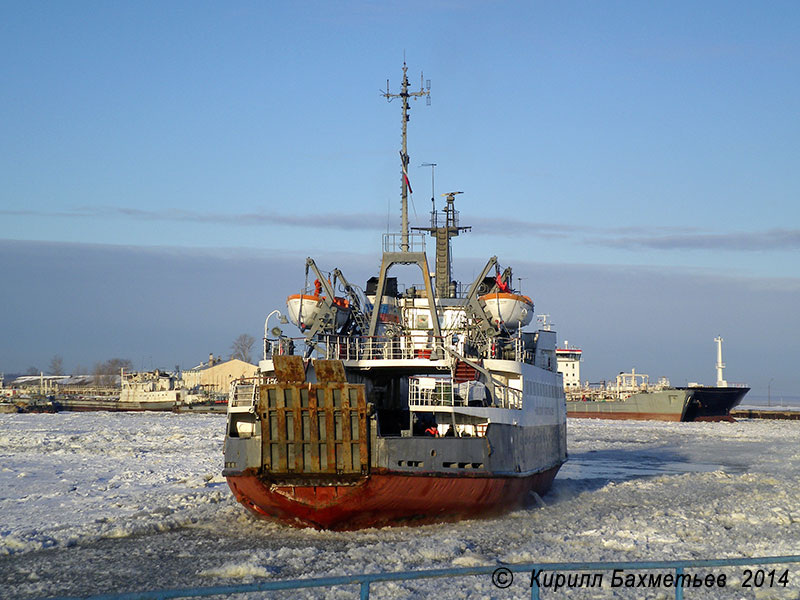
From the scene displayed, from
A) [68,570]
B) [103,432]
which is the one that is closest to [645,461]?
[68,570]

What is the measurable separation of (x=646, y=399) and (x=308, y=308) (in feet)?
223

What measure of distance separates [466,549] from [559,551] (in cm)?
188

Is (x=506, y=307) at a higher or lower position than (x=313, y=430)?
higher

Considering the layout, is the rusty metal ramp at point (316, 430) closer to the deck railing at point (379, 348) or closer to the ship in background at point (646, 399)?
the deck railing at point (379, 348)

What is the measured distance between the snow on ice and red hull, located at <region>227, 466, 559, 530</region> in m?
0.32

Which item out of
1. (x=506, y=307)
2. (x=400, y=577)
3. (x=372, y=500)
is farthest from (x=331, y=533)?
(x=400, y=577)

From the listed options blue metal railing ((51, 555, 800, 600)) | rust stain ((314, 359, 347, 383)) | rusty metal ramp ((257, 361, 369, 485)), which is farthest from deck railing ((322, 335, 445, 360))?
blue metal railing ((51, 555, 800, 600))

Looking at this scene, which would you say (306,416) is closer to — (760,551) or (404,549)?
(404,549)

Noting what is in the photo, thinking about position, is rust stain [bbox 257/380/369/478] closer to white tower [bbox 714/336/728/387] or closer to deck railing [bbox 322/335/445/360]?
deck railing [bbox 322/335/445/360]

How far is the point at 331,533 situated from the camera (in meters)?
19.1

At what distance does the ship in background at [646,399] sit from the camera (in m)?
85.2

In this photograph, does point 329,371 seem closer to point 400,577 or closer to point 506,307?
point 506,307

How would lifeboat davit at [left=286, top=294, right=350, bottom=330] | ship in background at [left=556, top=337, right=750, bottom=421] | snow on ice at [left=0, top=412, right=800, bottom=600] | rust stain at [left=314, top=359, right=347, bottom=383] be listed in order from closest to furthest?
snow on ice at [left=0, top=412, right=800, bottom=600], rust stain at [left=314, top=359, right=347, bottom=383], lifeboat davit at [left=286, top=294, right=350, bottom=330], ship in background at [left=556, top=337, right=750, bottom=421]

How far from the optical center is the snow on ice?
14.8 meters
